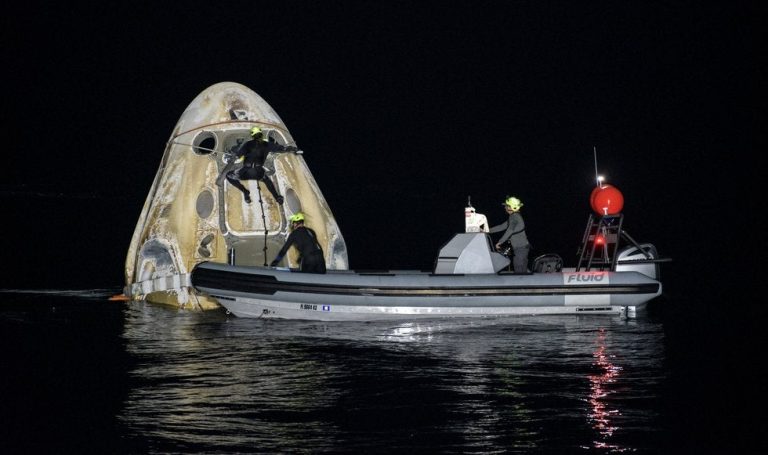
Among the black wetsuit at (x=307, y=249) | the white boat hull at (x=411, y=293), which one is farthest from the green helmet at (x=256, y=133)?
the white boat hull at (x=411, y=293)

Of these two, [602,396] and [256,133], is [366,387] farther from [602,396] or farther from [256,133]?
[256,133]

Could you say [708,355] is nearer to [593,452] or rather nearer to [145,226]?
[593,452]

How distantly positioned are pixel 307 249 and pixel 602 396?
6935 mm

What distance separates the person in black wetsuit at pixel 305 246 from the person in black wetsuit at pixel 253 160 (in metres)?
1.75

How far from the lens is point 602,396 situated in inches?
464

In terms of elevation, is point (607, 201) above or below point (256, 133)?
below

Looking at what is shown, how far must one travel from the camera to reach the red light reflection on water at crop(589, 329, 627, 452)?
10.2 meters

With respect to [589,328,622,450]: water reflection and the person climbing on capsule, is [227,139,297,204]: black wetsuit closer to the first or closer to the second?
the person climbing on capsule

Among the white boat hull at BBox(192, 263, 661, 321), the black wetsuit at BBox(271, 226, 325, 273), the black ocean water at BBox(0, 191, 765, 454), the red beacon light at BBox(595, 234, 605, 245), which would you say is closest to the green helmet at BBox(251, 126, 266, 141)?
the black wetsuit at BBox(271, 226, 325, 273)

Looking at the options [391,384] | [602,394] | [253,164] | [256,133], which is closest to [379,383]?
[391,384]

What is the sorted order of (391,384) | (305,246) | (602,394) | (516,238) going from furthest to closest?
1. (516,238)
2. (305,246)
3. (391,384)
4. (602,394)

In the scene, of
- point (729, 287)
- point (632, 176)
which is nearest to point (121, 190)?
point (632, 176)

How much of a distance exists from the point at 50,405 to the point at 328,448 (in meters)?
3.70

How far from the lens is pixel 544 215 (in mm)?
76375
